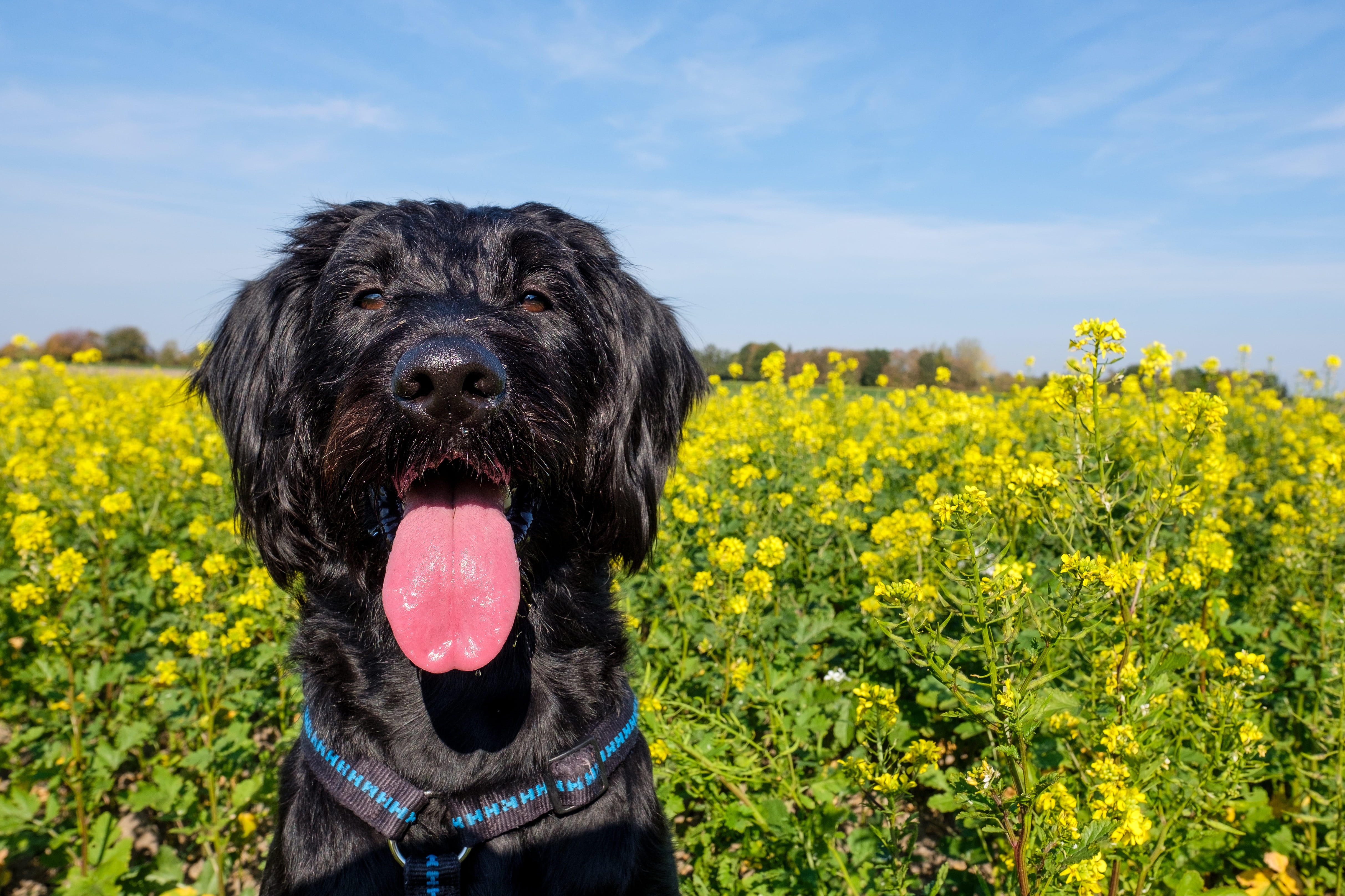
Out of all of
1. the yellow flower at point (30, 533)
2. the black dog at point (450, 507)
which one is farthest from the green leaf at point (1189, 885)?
the yellow flower at point (30, 533)

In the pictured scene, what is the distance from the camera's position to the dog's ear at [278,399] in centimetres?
200

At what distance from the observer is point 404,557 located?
178 centimetres

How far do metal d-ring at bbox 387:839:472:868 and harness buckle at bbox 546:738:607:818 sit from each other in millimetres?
198

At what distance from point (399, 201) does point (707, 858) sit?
7.58ft

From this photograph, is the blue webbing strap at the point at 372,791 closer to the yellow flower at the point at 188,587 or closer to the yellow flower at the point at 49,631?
the yellow flower at the point at 188,587

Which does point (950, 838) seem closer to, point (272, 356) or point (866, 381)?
point (272, 356)

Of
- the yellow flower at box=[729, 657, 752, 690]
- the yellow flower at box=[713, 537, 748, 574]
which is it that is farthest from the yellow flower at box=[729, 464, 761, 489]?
the yellow flower at box=[729, 657, 752, 690]

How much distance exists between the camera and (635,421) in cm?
222

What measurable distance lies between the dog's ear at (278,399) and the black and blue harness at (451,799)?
53 cm

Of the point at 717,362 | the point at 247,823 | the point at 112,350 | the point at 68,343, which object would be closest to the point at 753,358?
the point at 717,362

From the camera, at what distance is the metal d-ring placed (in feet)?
5.55

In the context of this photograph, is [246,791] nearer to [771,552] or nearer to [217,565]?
[217,565]

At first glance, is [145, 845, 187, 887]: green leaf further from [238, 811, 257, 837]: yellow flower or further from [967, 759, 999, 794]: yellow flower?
[967, 759, 999, 794]: yellow flower

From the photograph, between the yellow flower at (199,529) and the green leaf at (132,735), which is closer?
the green leaf at (132,735)
